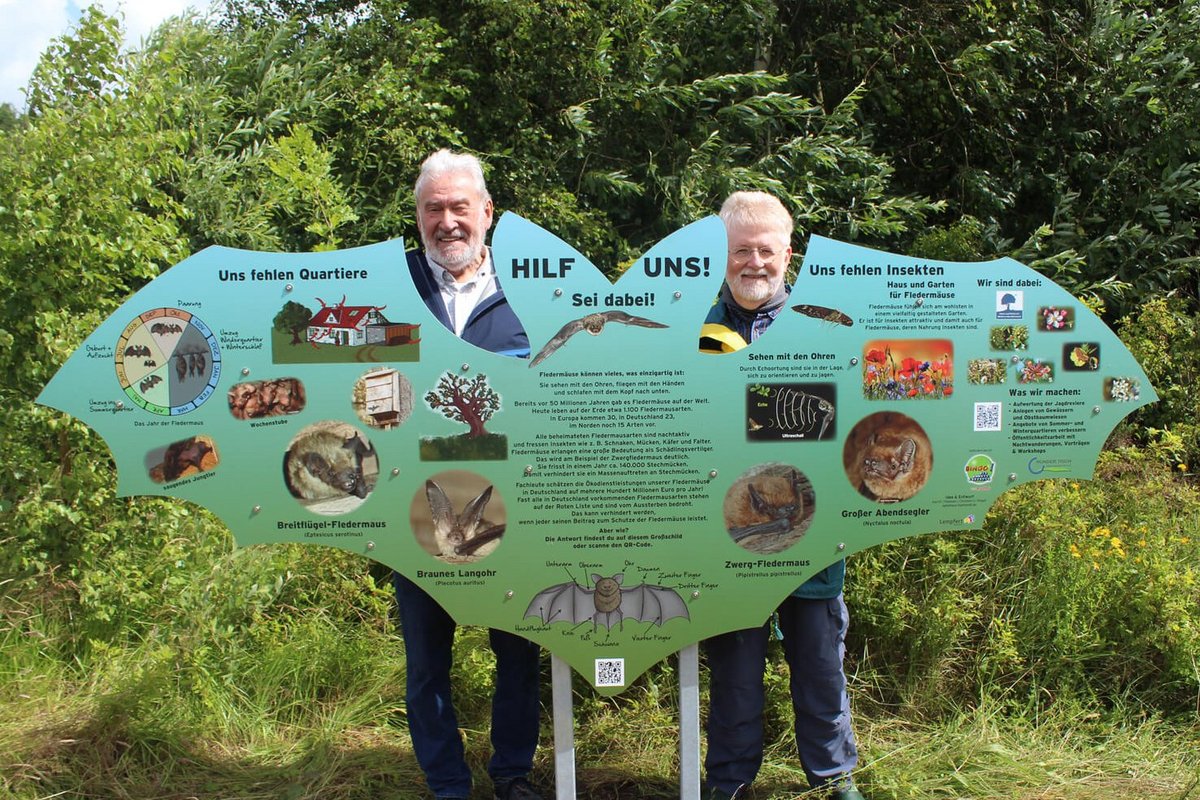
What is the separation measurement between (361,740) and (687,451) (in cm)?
196

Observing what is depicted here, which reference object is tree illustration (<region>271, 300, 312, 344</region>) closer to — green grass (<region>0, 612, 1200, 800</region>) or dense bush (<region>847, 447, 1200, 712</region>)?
green grass (<region>0, 612, 1200, 800</region>)

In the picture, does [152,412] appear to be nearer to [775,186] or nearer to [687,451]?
[687,451]

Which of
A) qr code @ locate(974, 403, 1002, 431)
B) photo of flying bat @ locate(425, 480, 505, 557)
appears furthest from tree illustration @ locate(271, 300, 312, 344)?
qr code @ locate(974, 403, 1002, 431)

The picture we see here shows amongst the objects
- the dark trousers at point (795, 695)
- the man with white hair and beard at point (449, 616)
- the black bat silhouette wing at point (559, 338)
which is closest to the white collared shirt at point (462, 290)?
the man with white hair and beard at point (449, 616)

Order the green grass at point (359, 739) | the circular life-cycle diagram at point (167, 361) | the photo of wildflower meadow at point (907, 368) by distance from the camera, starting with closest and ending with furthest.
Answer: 1. the circular life-cycle diagram at point (167, 361)
2. the photo of wildflower meadow at point (907, 368)
3. the green grass at point (359, 739)

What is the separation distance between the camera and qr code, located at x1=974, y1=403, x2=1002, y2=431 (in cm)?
296

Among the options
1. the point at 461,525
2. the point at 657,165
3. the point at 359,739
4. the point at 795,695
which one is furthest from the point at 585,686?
the point at 657,165

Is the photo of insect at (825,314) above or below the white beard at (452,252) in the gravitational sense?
below

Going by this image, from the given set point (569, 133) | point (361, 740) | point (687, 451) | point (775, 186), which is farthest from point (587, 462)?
point (569, 133)

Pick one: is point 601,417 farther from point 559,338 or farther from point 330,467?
point 330,467

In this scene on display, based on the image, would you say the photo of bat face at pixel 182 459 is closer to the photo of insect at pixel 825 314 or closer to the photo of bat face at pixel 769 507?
the photo of bat face at pixel 769 507

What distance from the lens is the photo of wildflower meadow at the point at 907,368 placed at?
2.89 m

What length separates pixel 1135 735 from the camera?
3748mm

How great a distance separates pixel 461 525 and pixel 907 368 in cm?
149
